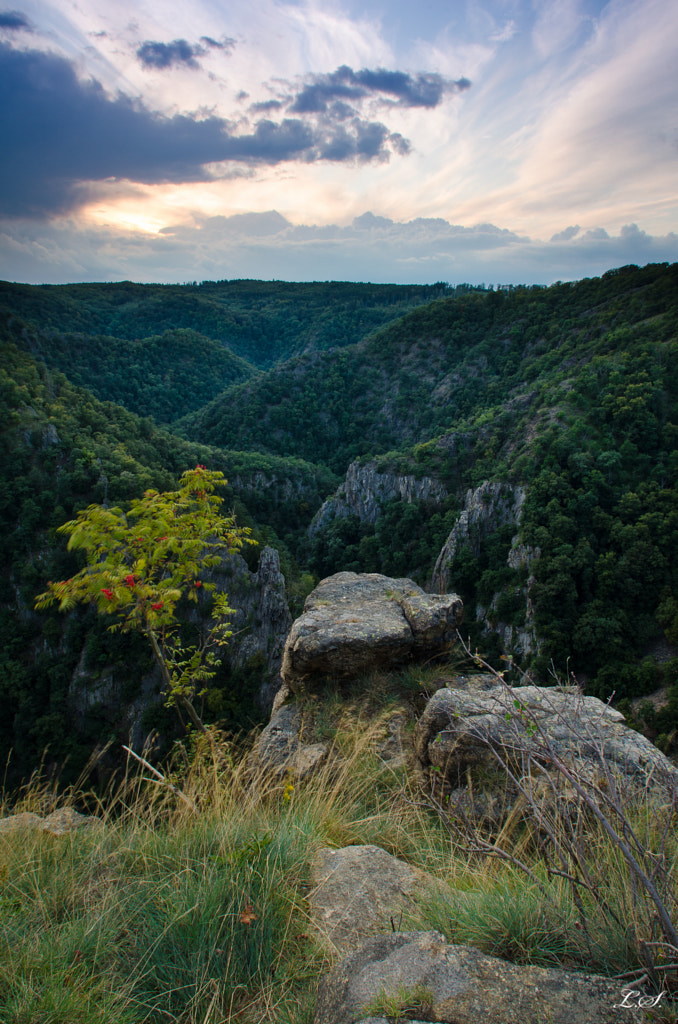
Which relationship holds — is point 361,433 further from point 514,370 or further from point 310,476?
point 514,370

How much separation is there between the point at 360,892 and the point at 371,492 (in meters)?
57.8

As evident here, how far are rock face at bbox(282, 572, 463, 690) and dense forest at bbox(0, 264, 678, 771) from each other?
1807 mm

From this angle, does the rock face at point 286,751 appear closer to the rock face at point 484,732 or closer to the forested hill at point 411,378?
the rock face at point 484,732

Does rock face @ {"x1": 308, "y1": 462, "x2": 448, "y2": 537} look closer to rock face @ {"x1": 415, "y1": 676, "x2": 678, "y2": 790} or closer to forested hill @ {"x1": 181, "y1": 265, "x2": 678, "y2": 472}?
forested hill @ {"x1": 181, "y1": 265, "x2": 678, "y2": 472}

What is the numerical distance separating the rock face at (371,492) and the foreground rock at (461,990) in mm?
54094

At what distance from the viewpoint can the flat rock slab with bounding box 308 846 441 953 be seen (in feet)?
8.51

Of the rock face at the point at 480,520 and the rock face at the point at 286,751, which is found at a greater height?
the rock face at the point at 286,751

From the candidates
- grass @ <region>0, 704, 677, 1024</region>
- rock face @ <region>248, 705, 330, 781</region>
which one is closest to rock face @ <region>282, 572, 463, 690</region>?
rock face @ <region>248, 705, 330, 781</region>

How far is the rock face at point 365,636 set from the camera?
7.14 metres

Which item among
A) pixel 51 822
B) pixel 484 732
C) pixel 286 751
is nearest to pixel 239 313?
pixel 286 751

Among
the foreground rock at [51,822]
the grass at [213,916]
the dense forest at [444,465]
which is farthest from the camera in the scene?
the dense forest at [444,465]

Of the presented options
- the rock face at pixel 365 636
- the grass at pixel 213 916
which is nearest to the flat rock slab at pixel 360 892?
the grass at pixel 213 916

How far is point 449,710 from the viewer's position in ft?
16.6

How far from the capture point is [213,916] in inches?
99.4
